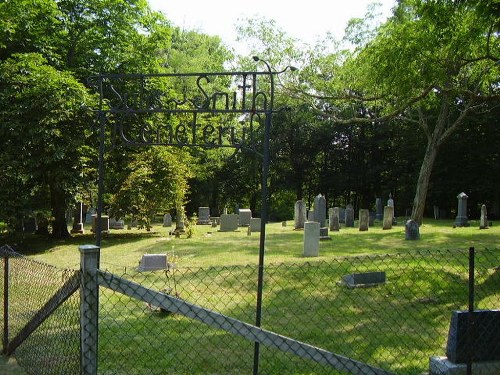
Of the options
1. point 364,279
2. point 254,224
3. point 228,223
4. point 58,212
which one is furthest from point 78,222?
point 364,279

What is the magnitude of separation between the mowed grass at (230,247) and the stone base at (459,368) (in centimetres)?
757

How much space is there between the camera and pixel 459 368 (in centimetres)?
448

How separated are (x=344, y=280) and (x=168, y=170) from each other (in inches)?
486

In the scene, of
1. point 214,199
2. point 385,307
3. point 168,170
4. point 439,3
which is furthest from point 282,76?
point 214,199

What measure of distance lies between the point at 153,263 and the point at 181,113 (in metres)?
8.15

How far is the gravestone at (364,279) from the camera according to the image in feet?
29.0

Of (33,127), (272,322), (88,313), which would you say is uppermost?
(33,127)

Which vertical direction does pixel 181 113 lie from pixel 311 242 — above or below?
above

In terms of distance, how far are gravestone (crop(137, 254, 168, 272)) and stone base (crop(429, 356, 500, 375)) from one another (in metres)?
7.14

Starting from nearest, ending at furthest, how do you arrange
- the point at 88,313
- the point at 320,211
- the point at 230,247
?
the point at 88,313
the point at 230,247
the point at 320,211

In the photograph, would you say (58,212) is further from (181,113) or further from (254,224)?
(254,224)

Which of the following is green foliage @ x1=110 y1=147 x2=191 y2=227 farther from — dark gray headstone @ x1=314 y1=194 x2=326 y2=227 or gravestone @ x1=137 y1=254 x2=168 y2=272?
gravestone @ x1=137 y1=254 x2=168 y2=272

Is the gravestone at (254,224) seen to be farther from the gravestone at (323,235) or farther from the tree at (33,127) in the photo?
the tree at (33,127)

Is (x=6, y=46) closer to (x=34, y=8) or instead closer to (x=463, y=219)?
(x=34, y=8)
